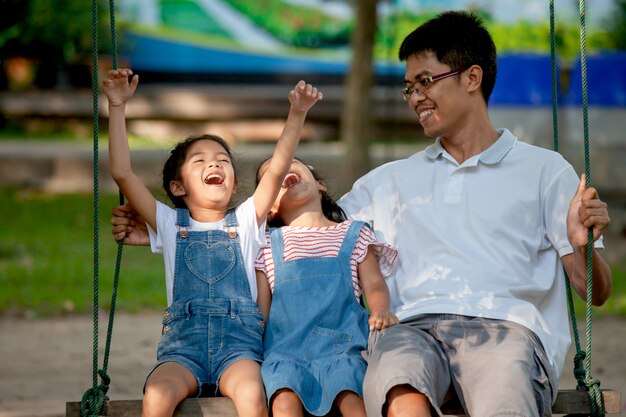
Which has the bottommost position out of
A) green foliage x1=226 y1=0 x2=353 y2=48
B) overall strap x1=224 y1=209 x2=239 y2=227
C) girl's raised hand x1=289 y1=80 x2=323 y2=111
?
overall strap x1=224 y1=209 x2=239 y2=227

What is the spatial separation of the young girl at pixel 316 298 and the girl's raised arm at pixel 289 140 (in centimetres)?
11

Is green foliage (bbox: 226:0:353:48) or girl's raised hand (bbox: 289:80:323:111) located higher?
green foliage (bbox: 226:0:353:48)

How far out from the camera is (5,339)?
7328 mm

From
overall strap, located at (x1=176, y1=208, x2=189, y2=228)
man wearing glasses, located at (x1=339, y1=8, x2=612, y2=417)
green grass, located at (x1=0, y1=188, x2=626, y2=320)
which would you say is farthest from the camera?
green grass, located at (x1=0, y1=188, x2=626, y2=320)

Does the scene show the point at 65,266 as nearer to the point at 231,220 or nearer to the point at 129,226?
the point at 129,226

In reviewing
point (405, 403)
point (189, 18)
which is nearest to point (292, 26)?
point (189, 18)

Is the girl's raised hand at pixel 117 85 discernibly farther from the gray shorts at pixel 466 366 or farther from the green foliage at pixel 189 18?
the green foliage at pixel 189 18

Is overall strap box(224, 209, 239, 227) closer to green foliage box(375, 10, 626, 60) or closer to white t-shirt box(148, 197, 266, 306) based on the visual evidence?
white t-shirt box(148, 197, 266, 306)

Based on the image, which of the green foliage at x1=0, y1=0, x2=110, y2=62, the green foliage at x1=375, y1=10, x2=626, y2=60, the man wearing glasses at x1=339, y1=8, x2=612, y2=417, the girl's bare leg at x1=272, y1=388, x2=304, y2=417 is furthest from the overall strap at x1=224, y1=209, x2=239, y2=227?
the green foliage at x1=375, y1=10, x2=626, y2=60

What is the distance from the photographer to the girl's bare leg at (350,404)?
3.48m

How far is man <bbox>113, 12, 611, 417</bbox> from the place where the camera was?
3.42m

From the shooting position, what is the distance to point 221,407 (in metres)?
3.46

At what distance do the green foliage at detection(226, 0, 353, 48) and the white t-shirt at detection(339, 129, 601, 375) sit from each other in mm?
13451

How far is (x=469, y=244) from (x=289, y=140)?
27.9 inches
